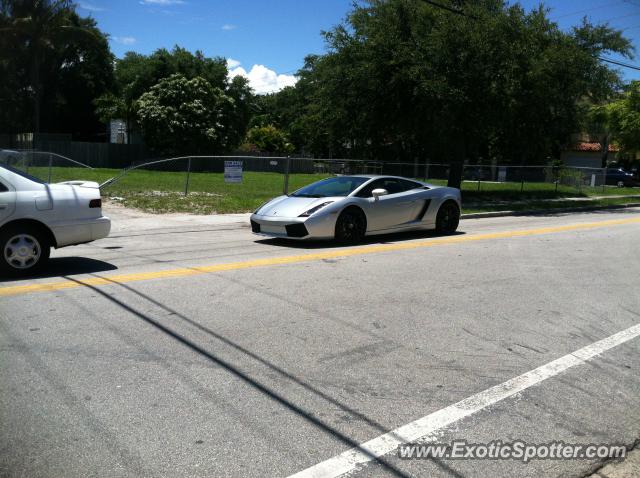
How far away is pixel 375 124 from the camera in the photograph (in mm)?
23172

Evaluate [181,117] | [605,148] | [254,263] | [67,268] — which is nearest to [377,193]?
[254,263]

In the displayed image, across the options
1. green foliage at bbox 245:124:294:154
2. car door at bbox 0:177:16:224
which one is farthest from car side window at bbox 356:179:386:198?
green foliage at bbox 245:124:294:154

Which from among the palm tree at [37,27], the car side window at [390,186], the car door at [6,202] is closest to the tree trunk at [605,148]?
the palm tree at [37,27]

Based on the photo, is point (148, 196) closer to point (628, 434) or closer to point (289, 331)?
point (289, 331)

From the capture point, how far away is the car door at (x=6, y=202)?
719 cm

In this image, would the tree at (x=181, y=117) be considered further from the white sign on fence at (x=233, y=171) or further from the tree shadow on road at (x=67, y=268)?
the tree shadow on road at (x=67, y=268)

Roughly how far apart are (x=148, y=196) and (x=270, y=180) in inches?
170

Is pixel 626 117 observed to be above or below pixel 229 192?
above

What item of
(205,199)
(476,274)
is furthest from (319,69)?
(476,274)

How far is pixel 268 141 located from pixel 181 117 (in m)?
19.3

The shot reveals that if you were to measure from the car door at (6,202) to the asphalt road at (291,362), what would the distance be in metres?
0.83

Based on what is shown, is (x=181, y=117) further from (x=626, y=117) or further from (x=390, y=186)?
(x=390, y=186)

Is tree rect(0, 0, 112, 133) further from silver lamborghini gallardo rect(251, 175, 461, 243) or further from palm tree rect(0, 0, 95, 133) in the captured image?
silver lamborghini gallardo rect(251, 175, 461, 243)

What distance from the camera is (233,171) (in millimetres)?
17781
